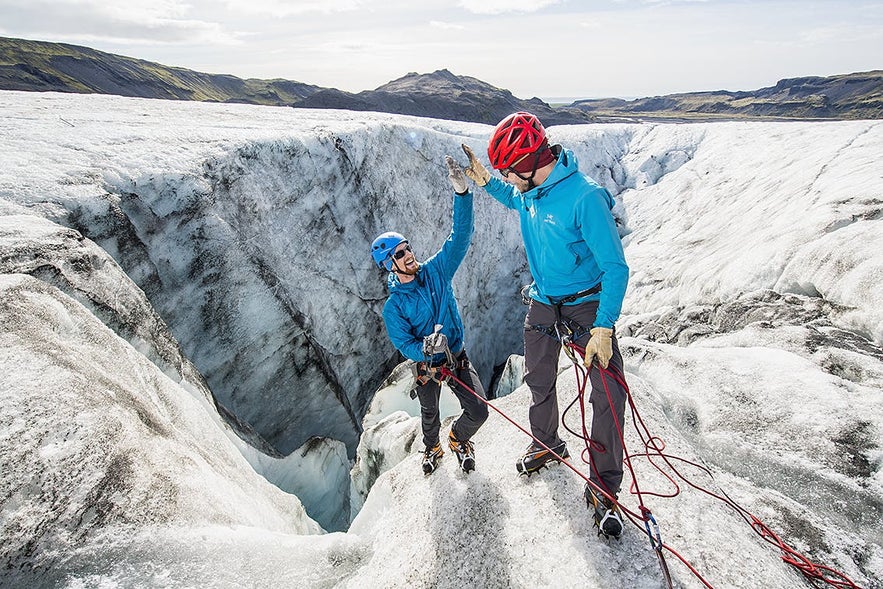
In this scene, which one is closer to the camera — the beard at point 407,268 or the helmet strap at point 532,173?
the helmet strap at point 532,173

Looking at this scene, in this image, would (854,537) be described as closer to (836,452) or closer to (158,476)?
(836,452)

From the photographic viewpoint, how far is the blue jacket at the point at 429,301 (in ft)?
14.0

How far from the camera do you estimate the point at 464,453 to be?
4414 millimetres

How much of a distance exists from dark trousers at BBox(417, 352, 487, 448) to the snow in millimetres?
426

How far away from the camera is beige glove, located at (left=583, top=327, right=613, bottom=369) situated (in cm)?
301

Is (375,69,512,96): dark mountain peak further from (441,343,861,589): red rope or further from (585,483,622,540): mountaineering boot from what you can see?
(585,483,622,540): mountaineering boot

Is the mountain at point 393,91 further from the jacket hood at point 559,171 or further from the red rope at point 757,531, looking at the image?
the red rope at point 757,531

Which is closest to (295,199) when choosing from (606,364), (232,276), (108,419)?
(232,276)

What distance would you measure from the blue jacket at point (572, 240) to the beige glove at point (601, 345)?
0.19 feet

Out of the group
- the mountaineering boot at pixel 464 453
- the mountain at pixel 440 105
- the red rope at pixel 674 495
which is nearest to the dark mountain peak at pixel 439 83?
the mountain at pixel 440 105

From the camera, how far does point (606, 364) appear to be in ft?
10.1

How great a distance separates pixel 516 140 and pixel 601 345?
5.20ft

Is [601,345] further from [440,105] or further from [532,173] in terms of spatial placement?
[440,105]

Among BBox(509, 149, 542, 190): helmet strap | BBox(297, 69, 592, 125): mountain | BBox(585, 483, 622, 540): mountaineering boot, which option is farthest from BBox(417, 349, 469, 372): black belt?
BBox(297, 69, 592, 125): mountain
